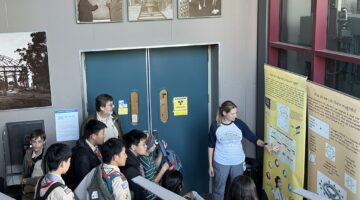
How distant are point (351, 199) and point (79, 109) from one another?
2881 mm

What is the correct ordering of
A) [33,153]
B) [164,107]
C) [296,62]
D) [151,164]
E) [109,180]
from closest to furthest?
[109,180] < [151,164] < [33,153] < [296,62] < [164,107]

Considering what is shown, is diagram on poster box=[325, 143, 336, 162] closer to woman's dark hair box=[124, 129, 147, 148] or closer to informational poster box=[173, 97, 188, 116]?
woman's dark hair box=[124, 129, 147, 148]

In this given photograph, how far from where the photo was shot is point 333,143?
367 cm

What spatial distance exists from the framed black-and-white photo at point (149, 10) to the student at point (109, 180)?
188cm

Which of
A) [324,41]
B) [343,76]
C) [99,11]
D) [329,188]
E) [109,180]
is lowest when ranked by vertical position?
[329,188]

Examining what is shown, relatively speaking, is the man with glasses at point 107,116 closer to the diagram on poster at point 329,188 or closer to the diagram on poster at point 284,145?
the diagram on poster at point 284,145

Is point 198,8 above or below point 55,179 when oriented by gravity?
above

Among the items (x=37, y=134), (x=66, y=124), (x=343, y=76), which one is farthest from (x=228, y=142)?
(x=37, y=134)

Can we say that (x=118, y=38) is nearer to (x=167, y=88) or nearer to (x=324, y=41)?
(x=167, y=88)

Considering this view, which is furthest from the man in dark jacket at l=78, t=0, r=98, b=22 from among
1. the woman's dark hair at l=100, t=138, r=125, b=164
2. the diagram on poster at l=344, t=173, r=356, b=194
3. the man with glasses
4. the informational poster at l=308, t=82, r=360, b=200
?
the diagram on poster at l=344, t=173, r=356, b=194

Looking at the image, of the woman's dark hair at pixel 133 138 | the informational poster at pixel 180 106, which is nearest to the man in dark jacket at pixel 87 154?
the woman's dark hair at pixel 133 138

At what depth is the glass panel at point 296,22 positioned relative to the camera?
14.6 feet

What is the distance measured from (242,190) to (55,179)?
1.29m

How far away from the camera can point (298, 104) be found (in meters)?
4.08
